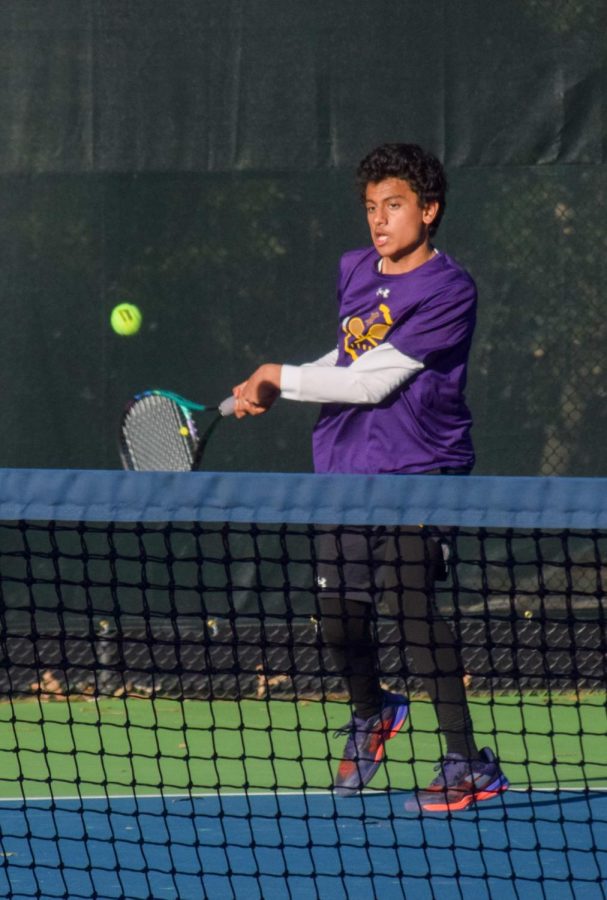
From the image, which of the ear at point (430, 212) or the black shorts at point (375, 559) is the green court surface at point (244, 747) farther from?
the ear at point (430, 212)

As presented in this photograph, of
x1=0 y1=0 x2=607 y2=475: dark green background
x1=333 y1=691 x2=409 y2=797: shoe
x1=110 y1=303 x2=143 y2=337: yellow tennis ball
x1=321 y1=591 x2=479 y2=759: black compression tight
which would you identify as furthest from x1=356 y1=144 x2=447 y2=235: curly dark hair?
x1=110 y1=303 x2=143 y2=337: yellow tennis ball

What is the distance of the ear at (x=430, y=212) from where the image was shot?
409cm

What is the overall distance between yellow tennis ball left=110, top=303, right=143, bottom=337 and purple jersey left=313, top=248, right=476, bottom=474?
1880 mm

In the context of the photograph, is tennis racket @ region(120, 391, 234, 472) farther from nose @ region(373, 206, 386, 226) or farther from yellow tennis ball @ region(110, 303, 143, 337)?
yellow tennis ball @ region(110, 303, 143, 337)

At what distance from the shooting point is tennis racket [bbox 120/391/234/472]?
4.76 meters

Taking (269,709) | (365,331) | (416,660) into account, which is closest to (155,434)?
(269,709)

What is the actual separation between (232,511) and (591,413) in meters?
3.37

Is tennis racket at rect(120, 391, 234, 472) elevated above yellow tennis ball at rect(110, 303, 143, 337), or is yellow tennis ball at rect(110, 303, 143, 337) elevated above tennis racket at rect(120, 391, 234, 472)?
yellow tennis ball at rect(110, 303, 143, 337)

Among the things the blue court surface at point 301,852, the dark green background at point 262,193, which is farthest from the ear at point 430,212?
the dark green background at point 262,193

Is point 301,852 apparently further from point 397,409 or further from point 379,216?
point 379,216

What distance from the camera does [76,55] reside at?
5.79m

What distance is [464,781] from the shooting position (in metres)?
3.92

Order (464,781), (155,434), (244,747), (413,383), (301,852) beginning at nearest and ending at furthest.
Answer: (301,852)
(464,781)
(413,383)
(244,747)
(155,434)

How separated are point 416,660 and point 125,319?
2276 mm
